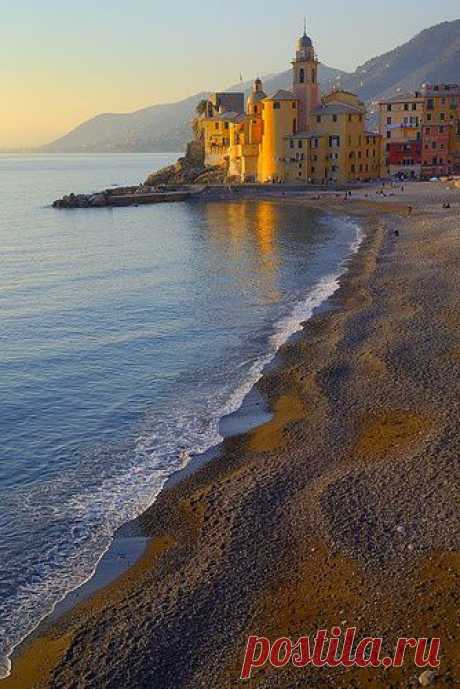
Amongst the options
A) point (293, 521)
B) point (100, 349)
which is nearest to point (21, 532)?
point (293, 521)

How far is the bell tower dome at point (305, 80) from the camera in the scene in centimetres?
10638

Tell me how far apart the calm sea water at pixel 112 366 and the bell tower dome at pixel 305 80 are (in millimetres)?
47947

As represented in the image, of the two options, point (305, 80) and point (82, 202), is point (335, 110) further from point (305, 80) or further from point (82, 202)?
point (82, 202)

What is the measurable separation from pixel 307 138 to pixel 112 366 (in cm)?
8315

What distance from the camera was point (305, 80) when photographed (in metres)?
107

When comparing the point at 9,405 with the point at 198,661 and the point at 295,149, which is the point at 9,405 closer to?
the point at 198,661

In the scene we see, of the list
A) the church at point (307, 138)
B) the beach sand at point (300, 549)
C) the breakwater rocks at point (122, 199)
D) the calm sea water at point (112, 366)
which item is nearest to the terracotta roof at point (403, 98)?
the church at point (307, 138)

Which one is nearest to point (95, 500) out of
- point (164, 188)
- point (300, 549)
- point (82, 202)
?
point (300, 549)

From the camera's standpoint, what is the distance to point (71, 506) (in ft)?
55.1

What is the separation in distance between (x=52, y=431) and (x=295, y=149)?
90584 millimetres

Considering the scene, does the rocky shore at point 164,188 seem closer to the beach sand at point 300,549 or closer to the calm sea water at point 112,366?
the calm sea water at point 112,366

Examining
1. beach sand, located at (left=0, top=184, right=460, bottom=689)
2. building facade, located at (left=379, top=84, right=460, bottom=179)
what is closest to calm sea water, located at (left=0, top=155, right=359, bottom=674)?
beach sand, located at (left=0, top=184, right=460, bottom=689)

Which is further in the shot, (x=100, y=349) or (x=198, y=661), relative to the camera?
(x=100, y=349)

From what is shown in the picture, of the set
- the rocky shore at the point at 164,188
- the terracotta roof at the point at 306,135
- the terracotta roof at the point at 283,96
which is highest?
the terracotta roof at the point at 283,96
